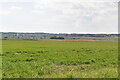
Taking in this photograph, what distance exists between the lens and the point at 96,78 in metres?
9.26

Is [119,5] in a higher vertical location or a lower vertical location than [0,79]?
higher

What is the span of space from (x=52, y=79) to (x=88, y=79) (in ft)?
5.74

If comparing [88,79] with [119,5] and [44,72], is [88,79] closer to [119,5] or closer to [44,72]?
[44,72]

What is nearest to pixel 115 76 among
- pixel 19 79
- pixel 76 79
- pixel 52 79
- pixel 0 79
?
pixel 76 79

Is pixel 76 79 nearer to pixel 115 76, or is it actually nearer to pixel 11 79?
pixel 115 76

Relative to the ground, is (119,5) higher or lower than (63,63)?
higher

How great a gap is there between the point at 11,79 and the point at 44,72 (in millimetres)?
2313

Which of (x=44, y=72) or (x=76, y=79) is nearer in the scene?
(x=76, y=79)

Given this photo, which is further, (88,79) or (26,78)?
(26,78)

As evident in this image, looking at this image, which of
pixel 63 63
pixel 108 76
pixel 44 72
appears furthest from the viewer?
pixel 63 63

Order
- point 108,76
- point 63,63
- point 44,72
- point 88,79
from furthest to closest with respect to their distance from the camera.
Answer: point 63,63 → point 44,72 → point 108,76 → point 88,79

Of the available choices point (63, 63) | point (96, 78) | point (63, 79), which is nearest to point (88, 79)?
point (96, 78)

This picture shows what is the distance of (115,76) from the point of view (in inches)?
384

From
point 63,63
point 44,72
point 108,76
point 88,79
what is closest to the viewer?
point 88,79
